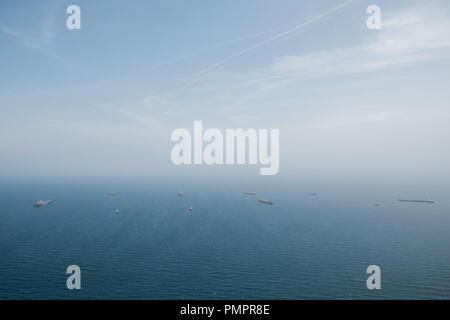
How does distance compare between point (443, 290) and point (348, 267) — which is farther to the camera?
point (348, 267)

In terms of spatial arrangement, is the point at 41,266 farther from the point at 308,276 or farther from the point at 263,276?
the point at 308,276

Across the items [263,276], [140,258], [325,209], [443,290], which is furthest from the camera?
[325,209]

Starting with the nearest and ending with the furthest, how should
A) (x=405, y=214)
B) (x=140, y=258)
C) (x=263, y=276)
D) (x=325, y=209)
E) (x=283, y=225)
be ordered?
1. (x=263, y=276)
2. (x=140, y=258)
3. (x=283, y=225)
4. (x=405, y=214)
5. (x=325, y=209)
